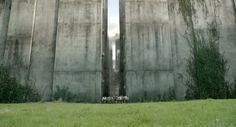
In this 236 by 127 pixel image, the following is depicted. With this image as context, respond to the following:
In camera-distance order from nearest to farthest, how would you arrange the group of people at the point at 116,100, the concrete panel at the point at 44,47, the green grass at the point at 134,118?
the green grass at the point at 134,118
the group of people at the point at 116,100
the concrete panel at the point at 44,47

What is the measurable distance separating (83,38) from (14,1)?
359 cm

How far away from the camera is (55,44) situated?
1358 cm

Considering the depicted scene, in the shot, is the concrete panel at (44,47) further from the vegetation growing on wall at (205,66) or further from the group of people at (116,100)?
the vegetation growing on wall at (205,66)

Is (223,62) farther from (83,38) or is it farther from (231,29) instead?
(83,38)

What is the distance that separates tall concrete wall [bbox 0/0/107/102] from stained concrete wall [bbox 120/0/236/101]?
1248 mm

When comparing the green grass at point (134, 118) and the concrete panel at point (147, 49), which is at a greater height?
the concrete panel at point (147, 49)

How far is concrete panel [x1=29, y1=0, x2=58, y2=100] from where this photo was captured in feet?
43.3

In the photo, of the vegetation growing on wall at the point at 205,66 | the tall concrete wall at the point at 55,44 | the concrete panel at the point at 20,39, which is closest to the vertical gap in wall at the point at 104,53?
the tall concrete wall at the point at 55,44

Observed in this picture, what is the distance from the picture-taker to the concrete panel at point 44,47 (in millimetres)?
13203

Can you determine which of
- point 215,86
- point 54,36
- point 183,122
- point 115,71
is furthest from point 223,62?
point 183,122

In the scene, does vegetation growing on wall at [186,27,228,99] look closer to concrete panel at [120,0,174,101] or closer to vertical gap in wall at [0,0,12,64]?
concrete panel at [120,0,174,101]

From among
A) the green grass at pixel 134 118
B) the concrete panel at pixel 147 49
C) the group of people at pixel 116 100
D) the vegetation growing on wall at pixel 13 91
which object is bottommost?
the green grass at pixel 134 118

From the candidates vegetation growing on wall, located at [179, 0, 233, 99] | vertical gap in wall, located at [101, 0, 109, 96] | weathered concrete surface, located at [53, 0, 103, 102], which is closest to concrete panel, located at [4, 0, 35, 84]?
weathered concrete surface, located at [53, 0, 103, 102]

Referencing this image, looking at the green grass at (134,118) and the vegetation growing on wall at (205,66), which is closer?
the green grass at (134,118)
